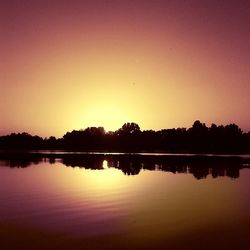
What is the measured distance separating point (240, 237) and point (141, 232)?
16.2ft

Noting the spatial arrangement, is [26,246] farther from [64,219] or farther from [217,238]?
[217,238]

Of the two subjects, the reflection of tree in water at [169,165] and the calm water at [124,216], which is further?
the reflection of tree in water at [169,165]

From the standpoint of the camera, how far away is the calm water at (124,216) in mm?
17859

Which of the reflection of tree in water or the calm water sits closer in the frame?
the calm water

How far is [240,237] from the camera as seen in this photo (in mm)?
A: 18953

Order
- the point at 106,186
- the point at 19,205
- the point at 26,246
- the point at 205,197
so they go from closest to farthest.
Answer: the point at 26,246, the point at 19,205, the point at 205,197, the point at 106,186

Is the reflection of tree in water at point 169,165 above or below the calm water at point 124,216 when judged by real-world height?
above

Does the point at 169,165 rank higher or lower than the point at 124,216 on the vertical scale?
higher

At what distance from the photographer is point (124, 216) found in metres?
23.8

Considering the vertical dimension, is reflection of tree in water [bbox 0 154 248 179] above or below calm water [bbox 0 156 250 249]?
above

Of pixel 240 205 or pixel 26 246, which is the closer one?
pixel 26 246

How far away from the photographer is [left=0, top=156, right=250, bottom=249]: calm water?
17.9 meters

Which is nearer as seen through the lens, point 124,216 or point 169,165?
point 124,216

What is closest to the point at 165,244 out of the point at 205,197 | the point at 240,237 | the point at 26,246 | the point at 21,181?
the point at 240,237
